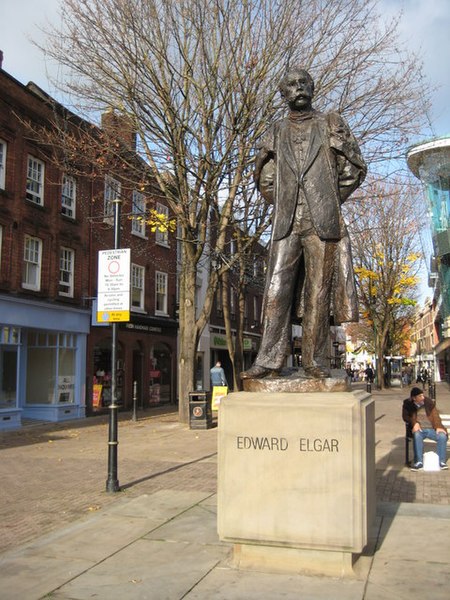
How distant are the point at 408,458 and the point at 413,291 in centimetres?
3417

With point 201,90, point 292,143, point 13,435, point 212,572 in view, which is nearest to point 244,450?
point 212,572

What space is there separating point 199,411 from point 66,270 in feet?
28.8

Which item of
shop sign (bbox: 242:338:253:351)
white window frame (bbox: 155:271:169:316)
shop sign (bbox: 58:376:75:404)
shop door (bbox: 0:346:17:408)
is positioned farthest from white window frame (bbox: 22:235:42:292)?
shop sign (bbox: 242:338:253:351)

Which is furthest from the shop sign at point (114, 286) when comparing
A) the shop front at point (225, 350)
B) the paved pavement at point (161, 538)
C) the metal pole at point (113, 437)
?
the shop front at point (225, 350)

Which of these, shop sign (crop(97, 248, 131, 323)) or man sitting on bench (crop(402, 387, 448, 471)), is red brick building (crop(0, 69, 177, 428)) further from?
man sitting on bench (crop(402, 387, 448, 471))

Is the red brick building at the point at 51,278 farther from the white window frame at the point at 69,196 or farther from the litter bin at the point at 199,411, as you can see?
the litter bin at the point at 199,411

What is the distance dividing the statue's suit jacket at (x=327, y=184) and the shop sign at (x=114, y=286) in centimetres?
372

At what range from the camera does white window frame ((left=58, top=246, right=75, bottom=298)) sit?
21.6m

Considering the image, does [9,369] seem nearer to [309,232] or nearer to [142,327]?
[142,327]

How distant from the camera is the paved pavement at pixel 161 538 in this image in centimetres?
420

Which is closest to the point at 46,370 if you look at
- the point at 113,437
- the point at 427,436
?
the point at 113,437

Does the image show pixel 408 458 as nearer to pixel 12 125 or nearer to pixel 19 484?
pixel 19 484

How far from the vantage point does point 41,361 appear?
21.4m

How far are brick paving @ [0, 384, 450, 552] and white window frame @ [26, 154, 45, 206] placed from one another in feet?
26.7
